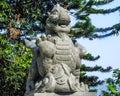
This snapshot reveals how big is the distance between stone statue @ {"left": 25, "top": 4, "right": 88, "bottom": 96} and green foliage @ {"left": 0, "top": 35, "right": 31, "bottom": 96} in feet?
28.7

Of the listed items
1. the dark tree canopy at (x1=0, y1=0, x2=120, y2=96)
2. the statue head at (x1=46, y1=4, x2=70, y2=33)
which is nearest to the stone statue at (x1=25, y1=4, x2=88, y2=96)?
the statue head at (x1=46, y1=4, x2=70, y2=33)

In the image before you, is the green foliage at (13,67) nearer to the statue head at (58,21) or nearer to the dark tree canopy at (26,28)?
the dark tree canopy at (26,28)

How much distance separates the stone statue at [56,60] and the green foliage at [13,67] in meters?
8.75

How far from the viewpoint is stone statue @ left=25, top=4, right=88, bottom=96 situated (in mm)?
7832

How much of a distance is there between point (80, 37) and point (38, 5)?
229 centimetres

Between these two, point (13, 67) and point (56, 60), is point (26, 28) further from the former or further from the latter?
point (56, 60)

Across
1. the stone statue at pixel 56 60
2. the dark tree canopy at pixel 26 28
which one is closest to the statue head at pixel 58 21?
the stone statue at pixel 56 60

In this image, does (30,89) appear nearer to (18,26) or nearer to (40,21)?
(18,26)

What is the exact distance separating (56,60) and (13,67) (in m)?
9.31

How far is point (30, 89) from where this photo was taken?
8180 mm

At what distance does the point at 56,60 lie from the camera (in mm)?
8031

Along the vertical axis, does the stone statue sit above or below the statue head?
below

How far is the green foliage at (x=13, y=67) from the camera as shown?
1712cm

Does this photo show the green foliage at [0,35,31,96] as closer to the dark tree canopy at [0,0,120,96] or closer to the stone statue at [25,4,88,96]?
the dark tree canopy at [0,0,120,96]
